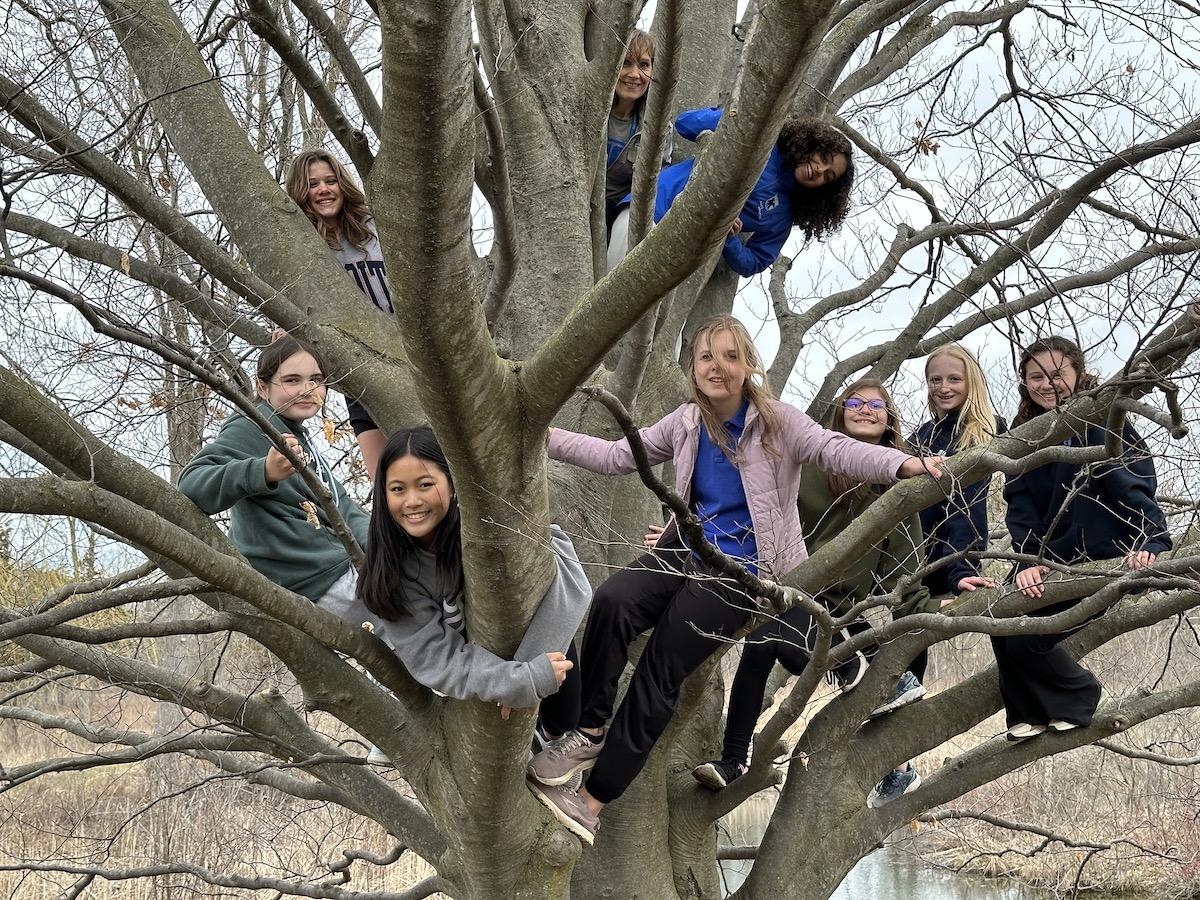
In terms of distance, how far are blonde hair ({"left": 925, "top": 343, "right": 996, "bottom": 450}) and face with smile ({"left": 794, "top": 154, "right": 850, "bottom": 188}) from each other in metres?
0.71

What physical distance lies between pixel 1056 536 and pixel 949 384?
61cm

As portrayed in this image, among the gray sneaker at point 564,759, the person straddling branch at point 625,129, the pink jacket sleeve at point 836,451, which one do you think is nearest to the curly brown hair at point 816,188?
the person straddling branch at point 625,129

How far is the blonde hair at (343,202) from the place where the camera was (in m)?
3.68

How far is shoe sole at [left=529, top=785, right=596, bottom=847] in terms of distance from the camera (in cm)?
294

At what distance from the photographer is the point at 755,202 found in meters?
3.78

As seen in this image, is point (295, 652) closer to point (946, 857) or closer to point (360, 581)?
point (360, 581)

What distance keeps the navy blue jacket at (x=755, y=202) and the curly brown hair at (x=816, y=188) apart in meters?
0.03

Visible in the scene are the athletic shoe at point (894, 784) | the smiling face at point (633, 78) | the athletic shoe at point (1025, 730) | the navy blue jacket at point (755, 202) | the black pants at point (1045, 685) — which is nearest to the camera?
the black pants at point (1045, 685)

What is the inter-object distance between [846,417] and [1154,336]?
4.63 ft

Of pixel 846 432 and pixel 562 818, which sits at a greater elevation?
pixel 846 432

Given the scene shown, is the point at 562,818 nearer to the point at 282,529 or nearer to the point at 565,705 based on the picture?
the point at 565,705

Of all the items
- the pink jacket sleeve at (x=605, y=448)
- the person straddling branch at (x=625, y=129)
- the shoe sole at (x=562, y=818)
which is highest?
the person straddling branch at (x=625, y=129)

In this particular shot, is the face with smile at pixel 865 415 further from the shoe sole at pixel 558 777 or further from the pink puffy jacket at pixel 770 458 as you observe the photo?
the shoe sole at pixel 558 777

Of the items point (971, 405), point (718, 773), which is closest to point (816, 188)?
point (971, 405)
